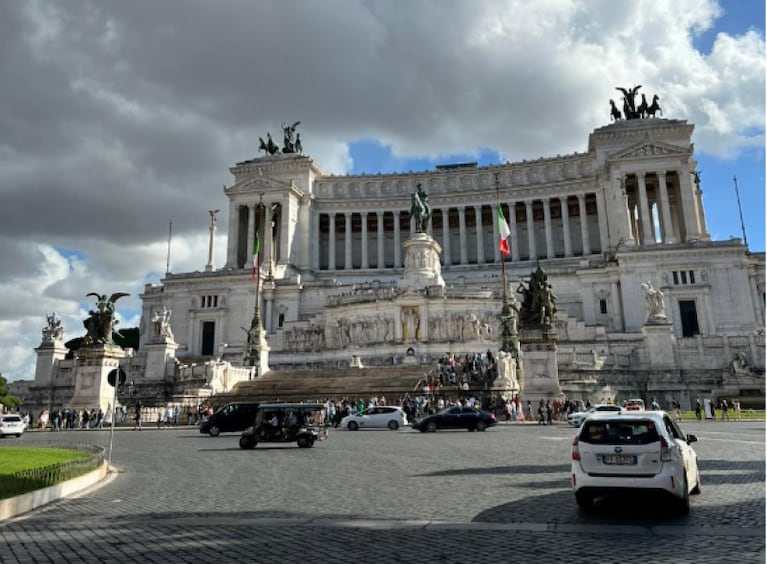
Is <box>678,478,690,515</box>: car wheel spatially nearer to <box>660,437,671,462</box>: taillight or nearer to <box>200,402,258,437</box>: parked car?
<box>660,437,671,462</box>: taillight

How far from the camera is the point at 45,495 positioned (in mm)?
11273

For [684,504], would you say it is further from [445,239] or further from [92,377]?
[445,239]

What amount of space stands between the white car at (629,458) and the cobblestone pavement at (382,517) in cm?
42

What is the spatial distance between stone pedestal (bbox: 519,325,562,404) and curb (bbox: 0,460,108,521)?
23564 millimetres

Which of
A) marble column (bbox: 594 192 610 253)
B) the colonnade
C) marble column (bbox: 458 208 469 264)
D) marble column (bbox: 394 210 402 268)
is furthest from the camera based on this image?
marble column (bbox: 394 210 402 268)

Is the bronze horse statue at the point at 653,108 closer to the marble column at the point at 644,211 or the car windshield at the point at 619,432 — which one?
the marble column at the point at 644,211

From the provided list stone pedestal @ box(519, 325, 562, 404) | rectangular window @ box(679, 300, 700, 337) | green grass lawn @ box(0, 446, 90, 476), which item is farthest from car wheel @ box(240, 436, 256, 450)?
rectangular window @ box(679, 300, 700, 337)

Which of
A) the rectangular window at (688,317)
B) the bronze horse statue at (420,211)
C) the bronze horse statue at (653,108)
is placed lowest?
the rectangular window at (688,317)

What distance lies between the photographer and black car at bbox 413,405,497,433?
27312 mm

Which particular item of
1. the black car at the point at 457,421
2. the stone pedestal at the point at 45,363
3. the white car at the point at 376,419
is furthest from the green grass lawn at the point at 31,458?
the stone pedestal at the point at 45,363

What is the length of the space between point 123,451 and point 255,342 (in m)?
28.5

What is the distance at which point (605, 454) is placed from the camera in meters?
9.41

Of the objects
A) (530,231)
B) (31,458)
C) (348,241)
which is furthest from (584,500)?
(348,241)

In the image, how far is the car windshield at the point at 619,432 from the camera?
937 cm
